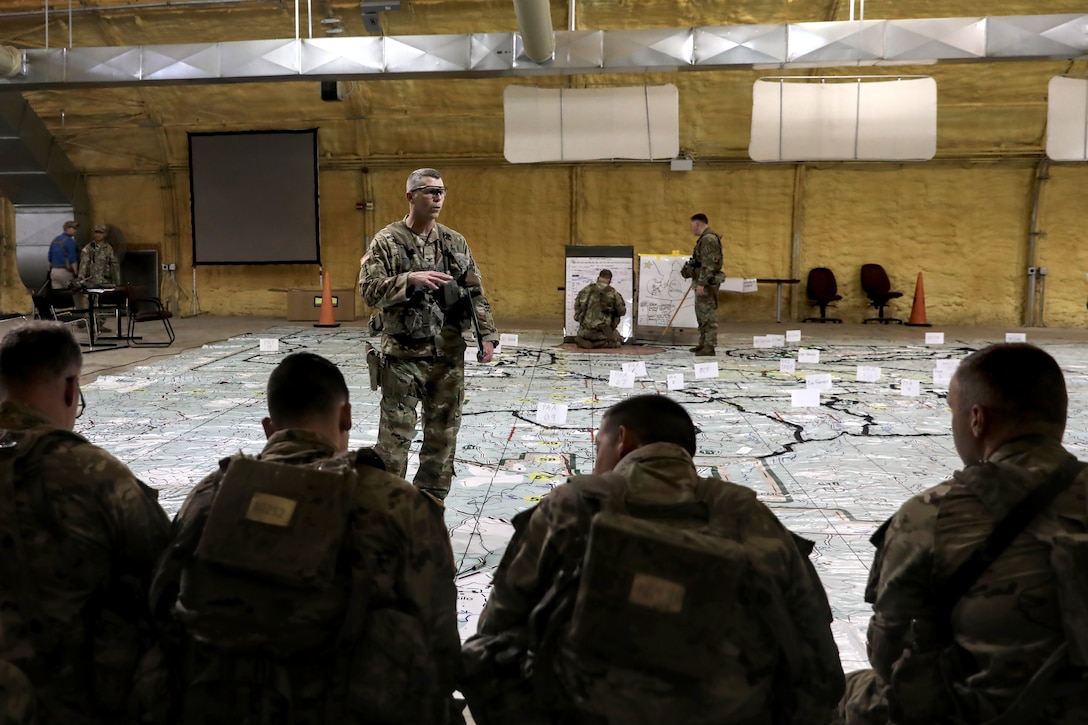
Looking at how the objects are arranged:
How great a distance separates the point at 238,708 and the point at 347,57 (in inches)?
326

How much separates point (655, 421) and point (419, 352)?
7.34 feet

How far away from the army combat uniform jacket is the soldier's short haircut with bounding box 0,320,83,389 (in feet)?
6.13

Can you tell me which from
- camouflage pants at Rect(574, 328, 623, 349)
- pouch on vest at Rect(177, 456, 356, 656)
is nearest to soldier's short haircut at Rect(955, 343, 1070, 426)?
pouch on vest at Rect(177, 456, 356, 656)

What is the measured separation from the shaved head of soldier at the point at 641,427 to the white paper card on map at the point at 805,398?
501 centimetres

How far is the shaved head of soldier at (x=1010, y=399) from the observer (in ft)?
5.25

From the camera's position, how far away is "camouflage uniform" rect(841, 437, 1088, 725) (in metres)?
1.41

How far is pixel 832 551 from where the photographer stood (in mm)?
3461

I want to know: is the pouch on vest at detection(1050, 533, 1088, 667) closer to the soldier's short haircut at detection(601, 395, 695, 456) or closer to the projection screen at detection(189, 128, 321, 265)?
the soldier's short haircut at detection(601, 395, 695, 456)

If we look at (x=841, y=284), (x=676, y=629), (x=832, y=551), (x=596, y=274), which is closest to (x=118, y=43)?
(x=596, y=274)

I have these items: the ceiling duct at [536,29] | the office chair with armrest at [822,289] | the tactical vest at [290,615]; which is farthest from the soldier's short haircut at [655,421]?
the office chair with armrest at [822,289]

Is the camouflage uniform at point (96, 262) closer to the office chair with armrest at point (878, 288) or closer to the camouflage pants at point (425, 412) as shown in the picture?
the camouflage pants at point (425, 412)

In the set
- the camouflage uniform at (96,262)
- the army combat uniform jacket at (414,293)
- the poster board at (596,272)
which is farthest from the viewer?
the camouflage uniform at (96,262)

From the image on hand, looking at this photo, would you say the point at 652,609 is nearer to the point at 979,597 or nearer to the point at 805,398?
the point at 979,597

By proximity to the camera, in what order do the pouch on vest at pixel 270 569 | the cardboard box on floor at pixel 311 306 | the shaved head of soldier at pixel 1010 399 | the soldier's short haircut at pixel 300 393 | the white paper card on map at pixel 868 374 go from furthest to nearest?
the cardboard box on floor at pixel 311 306
the white paper card on map at pixel 868 374
the soldier's short haircut at pixel 300 393
the shaved head of soldier at pixel 1010 399
the pouch on vest at pixel 270 569
